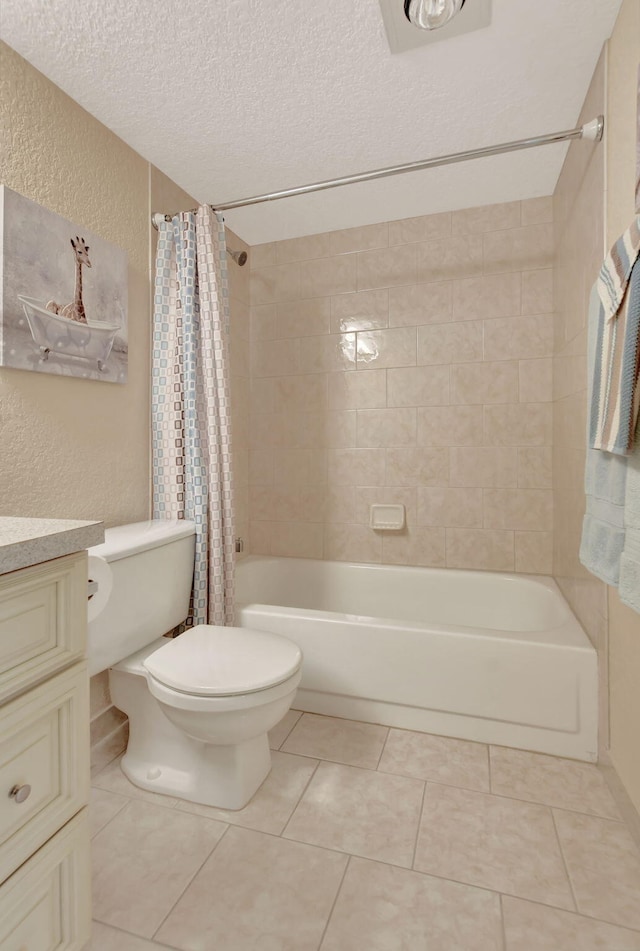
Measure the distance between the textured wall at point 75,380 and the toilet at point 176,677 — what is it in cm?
22

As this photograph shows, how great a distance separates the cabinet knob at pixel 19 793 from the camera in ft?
2.38

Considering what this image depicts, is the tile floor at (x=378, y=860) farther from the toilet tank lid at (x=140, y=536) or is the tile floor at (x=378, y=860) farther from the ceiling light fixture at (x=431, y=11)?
the ceiling light fixture at (x=431, y=11)

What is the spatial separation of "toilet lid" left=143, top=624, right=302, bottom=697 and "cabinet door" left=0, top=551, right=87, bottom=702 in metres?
0.49

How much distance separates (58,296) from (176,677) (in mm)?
1230

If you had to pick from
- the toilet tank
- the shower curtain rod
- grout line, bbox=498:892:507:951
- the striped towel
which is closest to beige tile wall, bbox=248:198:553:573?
the shower curtain rod

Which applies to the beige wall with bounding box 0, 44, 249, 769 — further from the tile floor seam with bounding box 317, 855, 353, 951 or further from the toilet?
the tile floor seam with bounding box 317, 855, 353, 951

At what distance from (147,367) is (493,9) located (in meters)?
1.62

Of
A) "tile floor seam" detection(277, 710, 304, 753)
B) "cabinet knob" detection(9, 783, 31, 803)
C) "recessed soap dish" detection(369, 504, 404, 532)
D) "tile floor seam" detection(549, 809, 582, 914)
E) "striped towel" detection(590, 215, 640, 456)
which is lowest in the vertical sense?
"tile floor seam" detection(549, 809, 582, 914)

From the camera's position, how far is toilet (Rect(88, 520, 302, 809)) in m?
1.30

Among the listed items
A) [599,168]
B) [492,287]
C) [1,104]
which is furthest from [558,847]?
[1,104]

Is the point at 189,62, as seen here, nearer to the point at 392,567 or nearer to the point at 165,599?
the point at 165,599

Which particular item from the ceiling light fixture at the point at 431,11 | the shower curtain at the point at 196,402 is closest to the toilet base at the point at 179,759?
the shower curtain at the point at 196,402

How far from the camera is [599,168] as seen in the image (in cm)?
154

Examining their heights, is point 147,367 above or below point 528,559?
above
